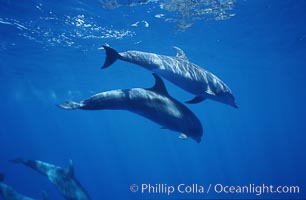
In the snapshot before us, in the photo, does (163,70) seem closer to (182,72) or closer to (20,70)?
(182,72)

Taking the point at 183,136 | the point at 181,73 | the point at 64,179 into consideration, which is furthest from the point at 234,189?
the point at 181,73

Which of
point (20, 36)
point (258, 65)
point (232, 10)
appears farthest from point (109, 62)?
point (258, 65)

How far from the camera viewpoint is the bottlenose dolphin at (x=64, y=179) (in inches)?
379

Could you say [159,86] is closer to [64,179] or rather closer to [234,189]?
[64,179]

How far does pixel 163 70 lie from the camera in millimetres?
7090

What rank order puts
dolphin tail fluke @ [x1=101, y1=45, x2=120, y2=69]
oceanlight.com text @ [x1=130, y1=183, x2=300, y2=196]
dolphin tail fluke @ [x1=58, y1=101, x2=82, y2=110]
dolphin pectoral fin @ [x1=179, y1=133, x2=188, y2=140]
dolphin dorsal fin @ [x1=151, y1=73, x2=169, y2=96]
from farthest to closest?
oceanlight.com text @ [x1=130, y1=183, x2=300, y2=196] → dolphin pectoral fin @ [x1=179, y1=133, x2=188, y2=140] → dolphin dorsal fin @ [x1=151, y1=73, x2=169, y2=96] → dolphin tail fluke @ [x1=101, y1=45, x2=120, y2=69] → dolphin tail fluke @ [x1=58, y1=101, x2=82, y2=110]

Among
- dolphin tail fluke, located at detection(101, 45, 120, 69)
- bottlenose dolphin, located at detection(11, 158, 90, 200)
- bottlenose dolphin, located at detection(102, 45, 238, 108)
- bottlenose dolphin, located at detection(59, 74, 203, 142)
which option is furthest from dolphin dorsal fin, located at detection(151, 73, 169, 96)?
bottlenose dolphin, located at detection(11, 158, 90, 200)

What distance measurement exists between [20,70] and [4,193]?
2561cm

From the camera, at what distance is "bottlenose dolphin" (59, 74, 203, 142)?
5.61 m

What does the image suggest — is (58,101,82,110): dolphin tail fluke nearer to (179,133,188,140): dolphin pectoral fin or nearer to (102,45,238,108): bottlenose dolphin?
(102,45,238,108): bottlenose dolphin

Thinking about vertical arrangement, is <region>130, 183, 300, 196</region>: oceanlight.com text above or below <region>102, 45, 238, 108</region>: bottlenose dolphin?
below

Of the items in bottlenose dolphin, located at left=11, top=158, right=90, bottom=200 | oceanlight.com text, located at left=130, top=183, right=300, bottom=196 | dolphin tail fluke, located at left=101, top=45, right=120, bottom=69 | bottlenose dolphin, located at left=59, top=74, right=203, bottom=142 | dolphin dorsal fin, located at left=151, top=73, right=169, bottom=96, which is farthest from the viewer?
oceanlight.com text, located at left=130, top=183, right=300, bottom=196

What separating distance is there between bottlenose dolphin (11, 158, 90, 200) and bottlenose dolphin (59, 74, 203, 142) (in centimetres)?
479

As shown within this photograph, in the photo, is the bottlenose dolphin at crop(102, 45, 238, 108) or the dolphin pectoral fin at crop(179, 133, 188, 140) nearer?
the dolphin pectoral fin at crop(179, 133, 188, 140)
